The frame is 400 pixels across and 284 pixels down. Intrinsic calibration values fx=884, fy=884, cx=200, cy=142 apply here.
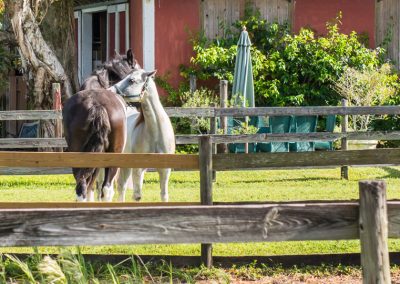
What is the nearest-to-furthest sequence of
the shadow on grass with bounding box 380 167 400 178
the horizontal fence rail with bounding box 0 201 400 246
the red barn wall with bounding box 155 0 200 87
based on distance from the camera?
1. the horizontal fence rail with bounding box 0 201 400 246
2. the shadow on grass with bounding box 380 167 400 178
3. the red barn wall with bounding box 155 0 200 87

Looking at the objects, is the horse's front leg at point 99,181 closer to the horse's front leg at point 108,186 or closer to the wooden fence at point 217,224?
the horse's front leg at point 108,186

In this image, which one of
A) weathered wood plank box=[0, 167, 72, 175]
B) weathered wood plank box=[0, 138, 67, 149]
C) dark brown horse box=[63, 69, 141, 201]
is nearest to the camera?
dark brown horse box=[63, 69, 141, 201]

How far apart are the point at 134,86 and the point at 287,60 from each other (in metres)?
11.8

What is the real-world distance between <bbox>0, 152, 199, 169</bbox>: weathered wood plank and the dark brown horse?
2188mm

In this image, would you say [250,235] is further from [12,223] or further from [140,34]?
[140,34]

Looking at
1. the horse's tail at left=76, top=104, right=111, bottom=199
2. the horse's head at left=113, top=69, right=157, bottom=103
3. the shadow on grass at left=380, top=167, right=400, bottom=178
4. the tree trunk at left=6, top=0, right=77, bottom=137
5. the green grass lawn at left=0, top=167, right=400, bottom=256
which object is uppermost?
the tree trunk at left=6, top=0, right=77, bottom=137

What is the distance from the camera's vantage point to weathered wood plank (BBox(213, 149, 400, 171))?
8.45 metres

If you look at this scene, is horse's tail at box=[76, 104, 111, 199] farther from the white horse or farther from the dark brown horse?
the white horse

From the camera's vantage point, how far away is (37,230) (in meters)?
4.52

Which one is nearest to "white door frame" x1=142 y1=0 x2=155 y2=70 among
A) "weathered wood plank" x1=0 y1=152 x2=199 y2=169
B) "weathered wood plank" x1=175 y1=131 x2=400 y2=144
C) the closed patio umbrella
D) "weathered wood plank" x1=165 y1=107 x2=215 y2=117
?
the closed patio umbrella

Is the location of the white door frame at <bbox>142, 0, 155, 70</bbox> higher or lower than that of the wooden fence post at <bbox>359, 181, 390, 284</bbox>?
higher

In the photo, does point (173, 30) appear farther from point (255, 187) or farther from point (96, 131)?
point (96, 131)

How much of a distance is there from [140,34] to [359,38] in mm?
5785

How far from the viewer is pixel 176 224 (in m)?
4.57
